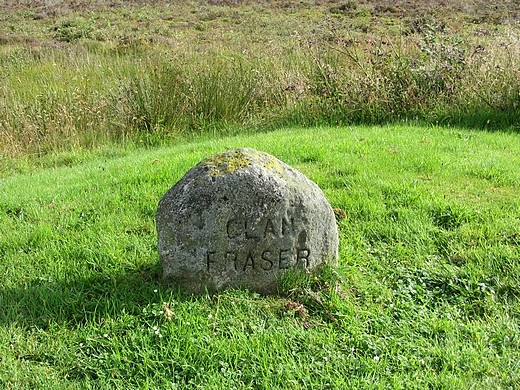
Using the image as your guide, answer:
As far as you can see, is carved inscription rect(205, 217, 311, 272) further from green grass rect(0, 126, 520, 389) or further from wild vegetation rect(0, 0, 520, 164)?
wild vegetation rect(0, 0, 520, 164)

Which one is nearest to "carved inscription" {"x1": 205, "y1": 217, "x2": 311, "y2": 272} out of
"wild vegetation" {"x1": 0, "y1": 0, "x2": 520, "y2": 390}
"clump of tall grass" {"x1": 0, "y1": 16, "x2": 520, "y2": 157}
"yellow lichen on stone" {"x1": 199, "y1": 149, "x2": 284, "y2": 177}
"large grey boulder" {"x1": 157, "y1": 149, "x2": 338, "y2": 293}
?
"large grey boulder" {"x1": 157, "y1": 149, "x2": 338, "y2": 293}

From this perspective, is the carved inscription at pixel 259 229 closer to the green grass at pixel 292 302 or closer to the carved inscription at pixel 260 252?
the carved inscription at pixel 260 252

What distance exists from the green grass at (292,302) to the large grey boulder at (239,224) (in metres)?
0.17

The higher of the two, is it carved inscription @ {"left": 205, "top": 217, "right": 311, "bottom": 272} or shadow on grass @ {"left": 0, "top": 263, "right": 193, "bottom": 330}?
carved inscription @ {"left": 205, "top": 217, "right": 311, "bottom": 272}

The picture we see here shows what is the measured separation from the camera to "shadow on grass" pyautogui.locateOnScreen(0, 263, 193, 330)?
3.18 meters

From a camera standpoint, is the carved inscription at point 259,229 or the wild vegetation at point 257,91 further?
the wild vegetation at point 257,91

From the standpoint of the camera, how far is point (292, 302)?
326cm

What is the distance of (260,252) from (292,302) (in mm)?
400

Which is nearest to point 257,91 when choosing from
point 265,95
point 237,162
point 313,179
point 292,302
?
point 265,95

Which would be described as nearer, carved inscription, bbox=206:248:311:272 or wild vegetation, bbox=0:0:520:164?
carved inscription, bbox=206:248:311:272

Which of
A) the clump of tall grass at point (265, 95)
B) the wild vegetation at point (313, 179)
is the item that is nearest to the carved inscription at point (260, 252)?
the wild vegetation at point (313, 179)

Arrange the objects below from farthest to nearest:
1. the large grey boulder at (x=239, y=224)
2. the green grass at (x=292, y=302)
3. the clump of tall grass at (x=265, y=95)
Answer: the clump of tall grass at (x=265, y=95)
the large grey boulder at (x=239, y=224)
the green grass at (x=292, y=302)

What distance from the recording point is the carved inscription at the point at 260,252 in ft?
10.4

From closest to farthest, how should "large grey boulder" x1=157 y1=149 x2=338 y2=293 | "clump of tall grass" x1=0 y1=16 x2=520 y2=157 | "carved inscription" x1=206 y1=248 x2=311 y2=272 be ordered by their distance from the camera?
1. "large grey boulder" x1=157 y1=149 x2=338 y2=293
2. "carved inscription" x1=206 y1=248 x2=311 y2=272
3. "clump of tall grass" x1=0 y1=16 x2=520 y2=157
